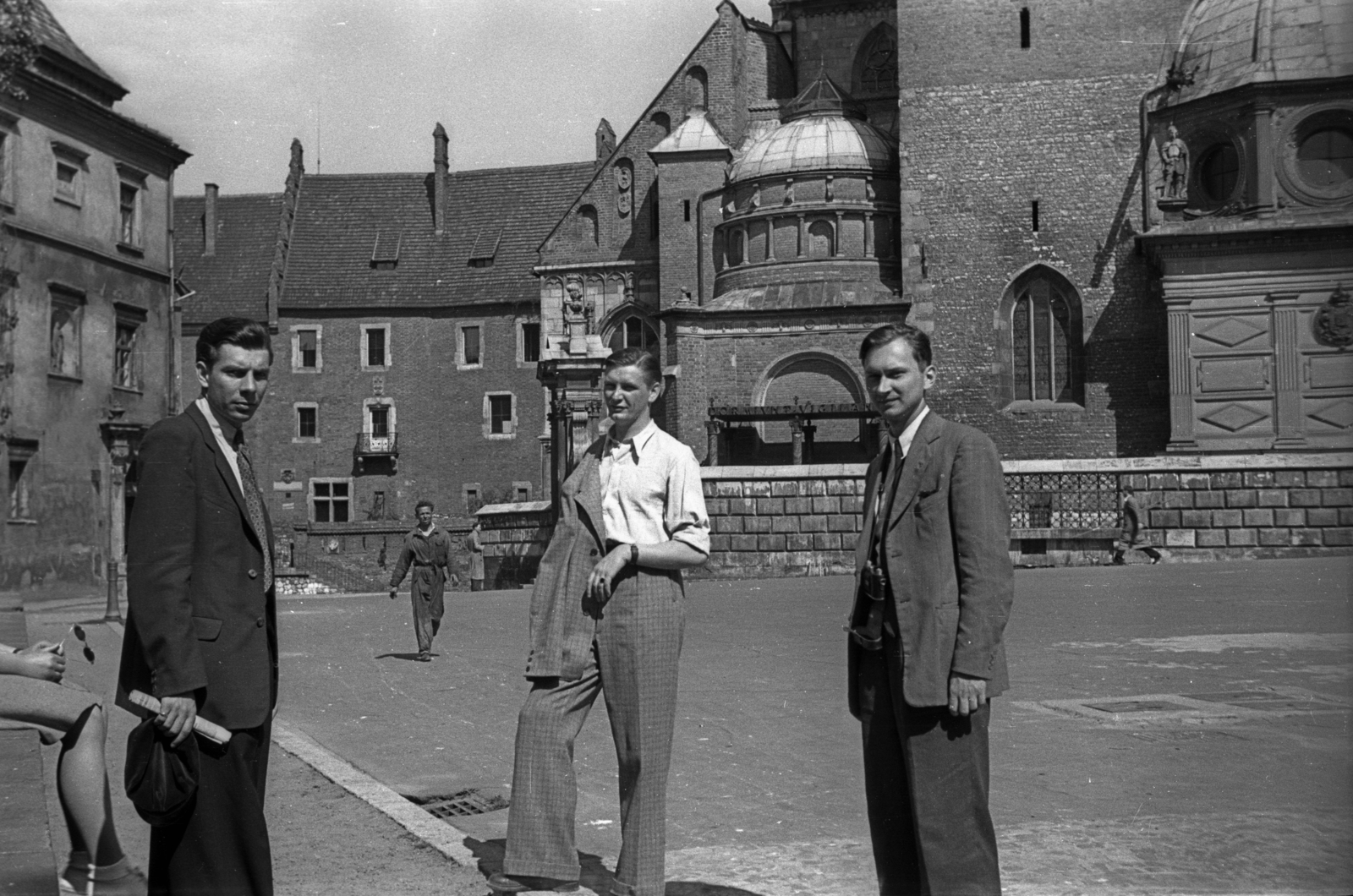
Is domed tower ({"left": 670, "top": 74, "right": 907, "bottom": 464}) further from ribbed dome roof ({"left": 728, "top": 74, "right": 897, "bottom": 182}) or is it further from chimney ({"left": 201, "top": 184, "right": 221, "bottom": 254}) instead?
chimney ({"left": 201, "top": 184, "right": 221, "bottom": 254})

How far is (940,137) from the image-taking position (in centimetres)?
4169

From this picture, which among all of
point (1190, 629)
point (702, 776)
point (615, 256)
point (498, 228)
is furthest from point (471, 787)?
point (498, 228)

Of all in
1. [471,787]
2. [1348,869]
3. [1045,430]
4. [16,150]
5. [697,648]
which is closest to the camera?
[1348,869]

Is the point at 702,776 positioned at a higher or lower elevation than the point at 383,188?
lower

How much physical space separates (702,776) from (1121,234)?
34.3 metres

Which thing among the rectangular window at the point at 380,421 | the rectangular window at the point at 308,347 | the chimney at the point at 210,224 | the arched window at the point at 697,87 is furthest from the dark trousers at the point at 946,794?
the chimney at the point at 210,224

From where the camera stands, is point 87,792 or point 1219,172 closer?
point 87,792

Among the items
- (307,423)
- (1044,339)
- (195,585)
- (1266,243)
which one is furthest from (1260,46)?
(307,423)

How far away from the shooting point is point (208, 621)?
4.61 m

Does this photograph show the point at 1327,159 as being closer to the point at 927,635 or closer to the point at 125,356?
the point at 125,356

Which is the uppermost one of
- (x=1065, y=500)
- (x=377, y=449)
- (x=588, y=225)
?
(x=588, y=225)

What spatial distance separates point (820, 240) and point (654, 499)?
3754 cm

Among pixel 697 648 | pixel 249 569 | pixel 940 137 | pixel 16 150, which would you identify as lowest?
pixel 697 648

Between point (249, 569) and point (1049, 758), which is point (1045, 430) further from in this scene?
point (249, 569)
